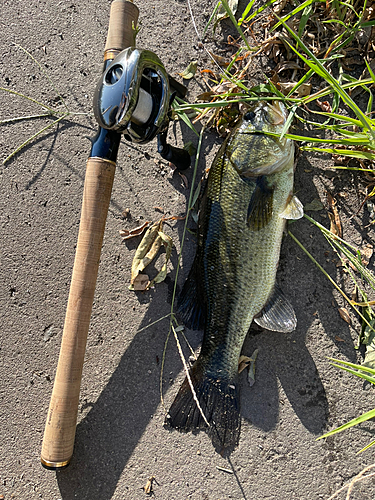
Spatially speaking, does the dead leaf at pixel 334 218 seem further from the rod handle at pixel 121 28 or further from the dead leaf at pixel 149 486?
the dead leaf at pixel 149 486

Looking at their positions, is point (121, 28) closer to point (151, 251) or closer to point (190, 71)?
point (190, 71)

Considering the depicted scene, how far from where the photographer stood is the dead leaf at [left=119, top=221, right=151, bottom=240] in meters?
2.71

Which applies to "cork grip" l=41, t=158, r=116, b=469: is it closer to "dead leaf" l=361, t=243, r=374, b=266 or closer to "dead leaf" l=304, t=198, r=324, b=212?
"dead leaf" l=304, t=198, r=324, b=212

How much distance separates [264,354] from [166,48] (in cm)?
240

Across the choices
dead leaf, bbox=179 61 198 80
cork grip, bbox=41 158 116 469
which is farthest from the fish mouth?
cork grip, bbox=41 158 116 469

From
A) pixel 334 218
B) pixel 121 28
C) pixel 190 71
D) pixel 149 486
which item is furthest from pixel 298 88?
pixel 149 486

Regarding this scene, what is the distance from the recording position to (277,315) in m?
2.41

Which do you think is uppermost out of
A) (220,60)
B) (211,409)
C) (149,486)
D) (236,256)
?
(220,60)

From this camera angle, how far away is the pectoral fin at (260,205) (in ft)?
7.54

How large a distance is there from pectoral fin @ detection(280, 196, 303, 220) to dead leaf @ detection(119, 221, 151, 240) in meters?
0.99

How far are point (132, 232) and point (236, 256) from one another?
0.84 m

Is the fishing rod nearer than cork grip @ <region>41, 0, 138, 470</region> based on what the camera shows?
Yes

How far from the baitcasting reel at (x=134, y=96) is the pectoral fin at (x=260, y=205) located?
71 cm

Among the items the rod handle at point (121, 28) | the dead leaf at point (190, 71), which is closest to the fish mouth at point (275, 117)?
the dead leaf at point (190, 71)
